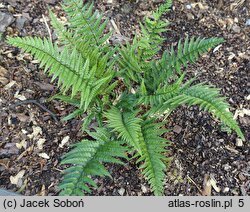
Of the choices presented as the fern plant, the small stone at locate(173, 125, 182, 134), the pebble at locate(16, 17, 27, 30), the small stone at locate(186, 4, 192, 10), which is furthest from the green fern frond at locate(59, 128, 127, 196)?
the small stone at locate(186, 4, 192, 10)

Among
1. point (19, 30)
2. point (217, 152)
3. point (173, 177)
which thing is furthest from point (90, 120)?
point (19, 30)

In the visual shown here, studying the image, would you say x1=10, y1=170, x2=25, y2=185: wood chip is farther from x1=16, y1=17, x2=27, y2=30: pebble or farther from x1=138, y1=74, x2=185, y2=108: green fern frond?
x1=16, y1=17, x2=27, y2=30: pebble

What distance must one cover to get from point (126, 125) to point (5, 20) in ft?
5.47

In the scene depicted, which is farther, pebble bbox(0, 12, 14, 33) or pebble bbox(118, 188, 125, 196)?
pebble bbox(0, 12, 14, 33)

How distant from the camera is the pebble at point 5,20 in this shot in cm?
335

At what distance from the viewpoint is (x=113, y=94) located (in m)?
2.90

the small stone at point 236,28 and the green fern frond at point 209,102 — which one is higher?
the small stone at point 236,28

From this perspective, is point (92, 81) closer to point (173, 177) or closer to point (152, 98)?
point (152, 98)

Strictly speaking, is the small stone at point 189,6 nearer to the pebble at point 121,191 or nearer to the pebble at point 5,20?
the pebble at point 5,20

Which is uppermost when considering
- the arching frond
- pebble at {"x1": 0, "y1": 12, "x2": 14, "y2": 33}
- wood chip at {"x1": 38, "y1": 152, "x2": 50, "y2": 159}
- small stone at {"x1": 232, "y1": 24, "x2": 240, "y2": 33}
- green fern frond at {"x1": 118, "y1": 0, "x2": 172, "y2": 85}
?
small stone at {"x1": 232, "y1": 24, "x2": 240, "y2": 33}

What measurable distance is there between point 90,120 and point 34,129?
1.53ft

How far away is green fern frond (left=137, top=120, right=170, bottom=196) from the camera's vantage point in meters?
2.31

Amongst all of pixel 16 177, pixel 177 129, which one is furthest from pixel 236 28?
pixel 16 177

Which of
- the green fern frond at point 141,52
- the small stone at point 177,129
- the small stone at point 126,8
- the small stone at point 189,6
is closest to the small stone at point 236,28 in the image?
the small stone at point 189,6
